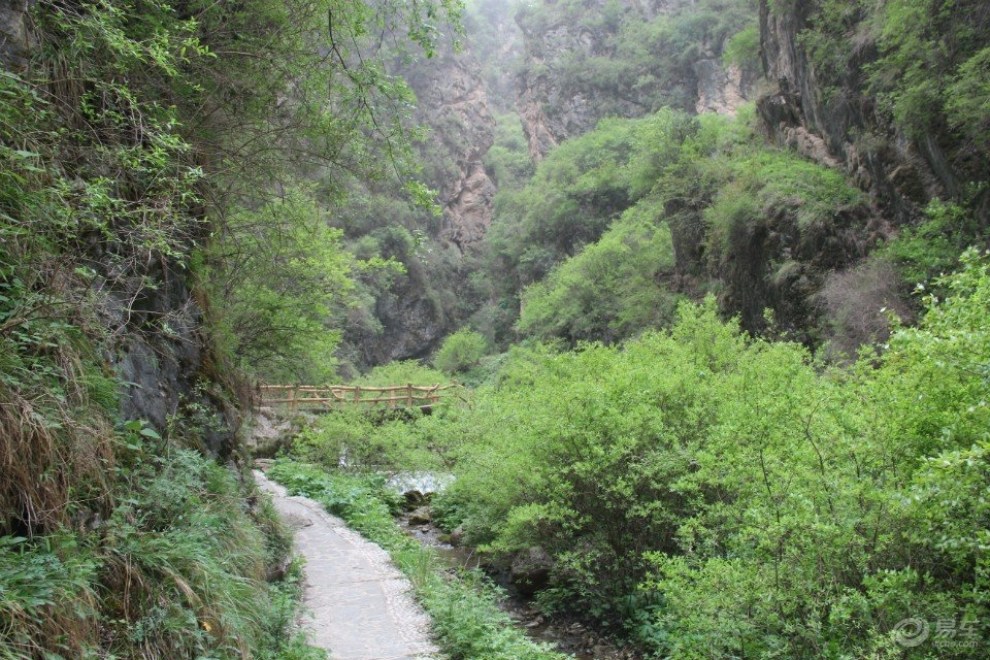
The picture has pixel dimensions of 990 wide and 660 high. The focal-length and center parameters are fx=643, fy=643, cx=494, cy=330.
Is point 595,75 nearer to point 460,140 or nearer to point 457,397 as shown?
point 460,140

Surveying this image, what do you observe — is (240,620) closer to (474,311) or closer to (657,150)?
(657,150)

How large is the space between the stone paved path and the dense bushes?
6.54 ft

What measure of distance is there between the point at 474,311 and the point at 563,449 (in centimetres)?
4400

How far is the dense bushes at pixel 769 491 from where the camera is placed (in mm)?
4324

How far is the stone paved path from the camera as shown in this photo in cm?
593

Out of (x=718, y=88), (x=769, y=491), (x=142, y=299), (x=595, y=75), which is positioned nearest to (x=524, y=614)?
(x=769, y=491)

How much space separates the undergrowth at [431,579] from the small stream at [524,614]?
0.38 metres

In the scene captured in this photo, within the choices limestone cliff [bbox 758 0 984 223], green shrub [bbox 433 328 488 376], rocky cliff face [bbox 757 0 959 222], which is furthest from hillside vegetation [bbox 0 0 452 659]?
green shrub [bbox 433 328 488 376]

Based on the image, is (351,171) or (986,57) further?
(986,57)

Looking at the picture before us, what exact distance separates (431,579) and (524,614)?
6.83 feet

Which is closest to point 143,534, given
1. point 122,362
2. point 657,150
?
point 122,362

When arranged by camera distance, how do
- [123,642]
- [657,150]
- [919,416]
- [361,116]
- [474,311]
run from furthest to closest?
1. [474,311]
2. [657,150]
3. [361,116]
4. [919,416]
5. [123,642]

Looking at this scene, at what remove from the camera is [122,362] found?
4895mm

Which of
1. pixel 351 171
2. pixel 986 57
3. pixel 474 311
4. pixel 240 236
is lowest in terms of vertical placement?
pixel 474 311
